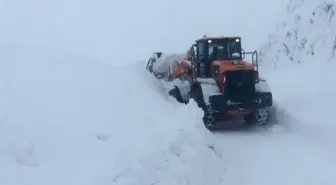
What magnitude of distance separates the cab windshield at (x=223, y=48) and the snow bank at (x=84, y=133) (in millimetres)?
2494

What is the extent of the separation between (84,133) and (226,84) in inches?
214

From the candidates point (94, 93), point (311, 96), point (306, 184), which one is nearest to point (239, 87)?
point (94, 93)

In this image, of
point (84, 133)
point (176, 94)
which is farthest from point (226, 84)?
point (84, 133)

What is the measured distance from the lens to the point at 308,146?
10945mm

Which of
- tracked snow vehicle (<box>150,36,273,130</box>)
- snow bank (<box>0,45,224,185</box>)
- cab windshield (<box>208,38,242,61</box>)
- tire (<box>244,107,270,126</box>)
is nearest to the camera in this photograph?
snow bank (<box>0,45,224,185</box>)

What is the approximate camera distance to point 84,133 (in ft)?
26.2

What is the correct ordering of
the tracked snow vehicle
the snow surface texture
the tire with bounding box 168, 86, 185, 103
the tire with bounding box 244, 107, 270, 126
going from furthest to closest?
the tire with bounding box 168, 86, 185, 103 < the tire with bounding box 244, 107, 270, 126 < the tracked snow vehicle < the snow surface texture

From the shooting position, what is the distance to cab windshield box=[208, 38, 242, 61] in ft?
45.6

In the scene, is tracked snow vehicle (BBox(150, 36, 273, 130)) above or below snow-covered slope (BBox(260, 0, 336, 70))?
above

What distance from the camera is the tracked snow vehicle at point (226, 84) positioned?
12.6 metres

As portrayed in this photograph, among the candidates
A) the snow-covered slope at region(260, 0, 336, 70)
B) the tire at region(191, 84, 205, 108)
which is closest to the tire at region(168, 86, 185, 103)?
the tire at region(191, 84, 205, 108)

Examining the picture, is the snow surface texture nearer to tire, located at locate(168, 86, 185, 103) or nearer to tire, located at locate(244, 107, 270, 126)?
tire, located at locate(244, 107, 270, 126)

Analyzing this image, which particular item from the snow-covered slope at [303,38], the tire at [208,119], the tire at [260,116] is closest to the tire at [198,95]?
the tire at [208,119]

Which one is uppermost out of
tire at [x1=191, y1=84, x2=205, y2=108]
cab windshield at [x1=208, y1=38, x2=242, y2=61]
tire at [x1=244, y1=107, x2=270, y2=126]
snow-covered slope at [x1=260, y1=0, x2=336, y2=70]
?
cab windshield at [x1=208, y1=38, x2=242, y2=61]
